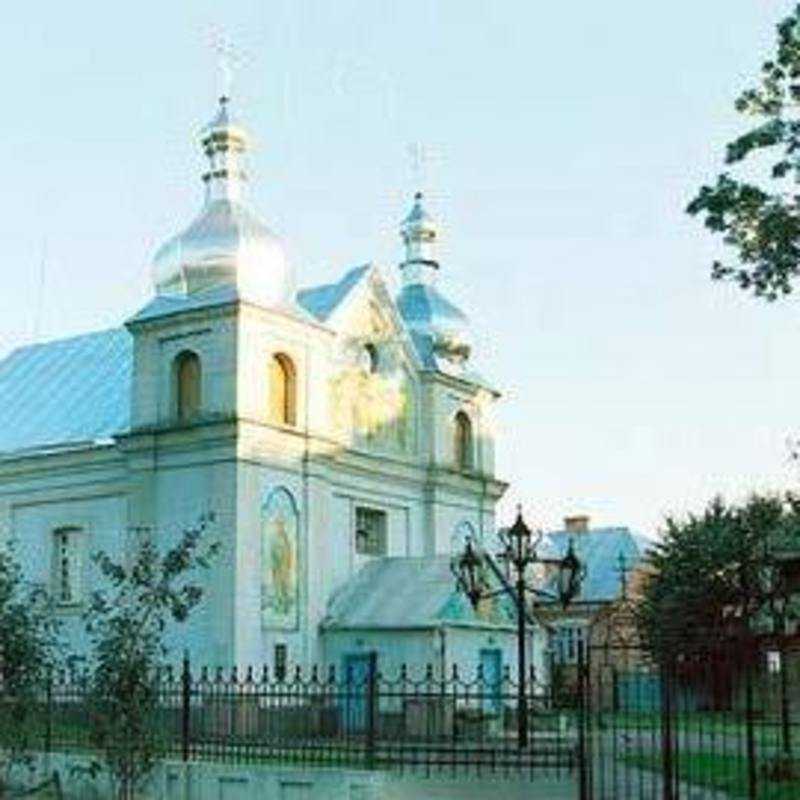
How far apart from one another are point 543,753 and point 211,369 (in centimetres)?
1877

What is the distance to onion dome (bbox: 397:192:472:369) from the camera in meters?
45.6

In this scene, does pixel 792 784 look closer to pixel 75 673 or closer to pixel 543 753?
pixel 543 753

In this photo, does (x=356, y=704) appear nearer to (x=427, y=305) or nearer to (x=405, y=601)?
(x=405, y=601)

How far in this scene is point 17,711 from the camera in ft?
69.7

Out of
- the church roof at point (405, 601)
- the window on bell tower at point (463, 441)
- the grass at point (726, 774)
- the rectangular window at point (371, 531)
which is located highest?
the window on bell tower at point (463, 441)

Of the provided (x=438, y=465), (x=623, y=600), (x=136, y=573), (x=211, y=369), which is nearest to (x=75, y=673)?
(x=136, y=573)

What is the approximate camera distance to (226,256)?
125ft

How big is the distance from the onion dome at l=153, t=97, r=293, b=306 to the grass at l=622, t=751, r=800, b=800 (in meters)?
17.1

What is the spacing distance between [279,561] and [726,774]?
17456 millimetres

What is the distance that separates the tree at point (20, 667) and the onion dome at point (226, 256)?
51.9 ft

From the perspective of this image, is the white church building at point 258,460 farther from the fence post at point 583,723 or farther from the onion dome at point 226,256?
the fence post at point 583,723

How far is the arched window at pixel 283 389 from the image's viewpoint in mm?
37834

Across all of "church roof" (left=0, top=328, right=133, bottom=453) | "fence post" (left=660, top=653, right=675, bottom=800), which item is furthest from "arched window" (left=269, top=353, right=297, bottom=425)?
"fence post" (left=660, top=653, right=675, bottom=800)

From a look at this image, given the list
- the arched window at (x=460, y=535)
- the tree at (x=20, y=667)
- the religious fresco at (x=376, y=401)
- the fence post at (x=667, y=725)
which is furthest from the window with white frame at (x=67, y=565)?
the fence post at (x=667, y=725)
